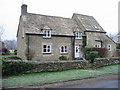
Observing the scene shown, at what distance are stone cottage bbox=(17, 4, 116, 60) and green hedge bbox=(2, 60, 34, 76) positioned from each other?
918 centimetres

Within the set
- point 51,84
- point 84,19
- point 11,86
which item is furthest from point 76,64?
point 84,19

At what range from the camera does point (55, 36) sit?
2612 cm

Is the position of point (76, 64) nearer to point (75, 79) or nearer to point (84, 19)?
point (75, 79)

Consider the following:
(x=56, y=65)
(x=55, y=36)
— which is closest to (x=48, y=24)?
(x=55, y=36)

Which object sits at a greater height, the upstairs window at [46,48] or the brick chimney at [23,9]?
the brick chimney at [23,9]

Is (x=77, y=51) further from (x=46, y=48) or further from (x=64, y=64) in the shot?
(x=64, y=64)

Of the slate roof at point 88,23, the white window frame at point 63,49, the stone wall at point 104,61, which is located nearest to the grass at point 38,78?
the stone wall at point 104,61

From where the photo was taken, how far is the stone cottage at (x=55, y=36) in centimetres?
2425

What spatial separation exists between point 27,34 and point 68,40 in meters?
8.51

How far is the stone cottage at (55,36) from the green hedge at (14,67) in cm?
918

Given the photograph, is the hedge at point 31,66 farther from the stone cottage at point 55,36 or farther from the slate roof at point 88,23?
the slate roof at point 88,23

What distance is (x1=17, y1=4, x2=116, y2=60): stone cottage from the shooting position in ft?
79.6

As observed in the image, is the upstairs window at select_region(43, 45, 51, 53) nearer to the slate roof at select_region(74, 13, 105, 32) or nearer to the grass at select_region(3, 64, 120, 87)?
the slate roof at select_region(74, 13, 105, 32)

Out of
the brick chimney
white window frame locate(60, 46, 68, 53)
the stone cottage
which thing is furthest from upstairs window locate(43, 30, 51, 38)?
the brick chimney
